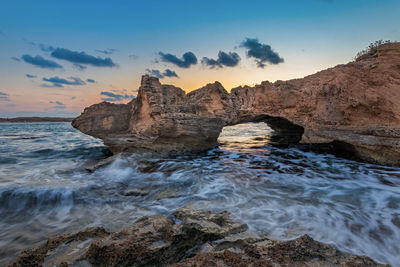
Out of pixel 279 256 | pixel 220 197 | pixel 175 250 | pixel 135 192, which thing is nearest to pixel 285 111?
pixel 220 197

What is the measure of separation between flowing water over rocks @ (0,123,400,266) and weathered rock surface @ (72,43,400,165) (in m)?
0.75

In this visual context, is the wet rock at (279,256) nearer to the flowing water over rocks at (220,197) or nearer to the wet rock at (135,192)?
the flowing water over rocks at (220,197)

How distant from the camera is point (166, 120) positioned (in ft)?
22.9

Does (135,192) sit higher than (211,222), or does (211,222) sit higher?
(211,222)

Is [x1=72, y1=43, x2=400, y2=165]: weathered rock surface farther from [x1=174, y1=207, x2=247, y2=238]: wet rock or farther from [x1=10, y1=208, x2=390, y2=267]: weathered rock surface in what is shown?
[x1=10, y1=208, x2=390, y2=267]: weathered rock surface

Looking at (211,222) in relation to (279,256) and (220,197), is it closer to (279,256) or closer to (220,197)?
(279,256)

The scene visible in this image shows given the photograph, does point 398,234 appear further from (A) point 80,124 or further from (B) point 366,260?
(A) point 80,124

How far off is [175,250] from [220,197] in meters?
2.02

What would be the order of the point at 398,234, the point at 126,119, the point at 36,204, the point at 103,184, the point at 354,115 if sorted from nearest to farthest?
the point at 398,234, the point at 36,204, the point at 103,184, the point at 354,115, the point at 126,119

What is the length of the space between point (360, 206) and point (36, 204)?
5.93m

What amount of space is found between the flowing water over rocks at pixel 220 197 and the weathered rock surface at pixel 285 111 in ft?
2.45

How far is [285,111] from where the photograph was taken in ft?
27.3

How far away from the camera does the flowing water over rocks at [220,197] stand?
2.63 m

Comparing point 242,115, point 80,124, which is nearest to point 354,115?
point 242,115
